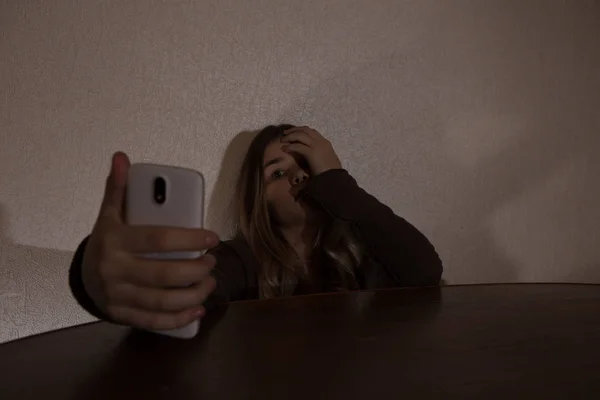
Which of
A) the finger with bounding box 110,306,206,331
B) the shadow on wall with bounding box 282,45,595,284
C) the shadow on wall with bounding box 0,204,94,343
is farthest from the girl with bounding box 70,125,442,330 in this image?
the shadow on wall with bounding box 0,204,94,343

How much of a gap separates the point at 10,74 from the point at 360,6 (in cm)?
60

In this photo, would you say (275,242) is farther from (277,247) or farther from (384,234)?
(384,234)

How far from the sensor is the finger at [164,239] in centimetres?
30

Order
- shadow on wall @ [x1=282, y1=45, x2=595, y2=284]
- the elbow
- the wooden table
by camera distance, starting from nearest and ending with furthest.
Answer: the wooden table < the elbow < shadow on wall @ [x1=282, y1=45, x2=595, y2=284]

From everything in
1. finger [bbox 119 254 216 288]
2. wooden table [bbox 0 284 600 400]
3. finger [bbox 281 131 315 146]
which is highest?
finger [bbox 281 131 315 146]

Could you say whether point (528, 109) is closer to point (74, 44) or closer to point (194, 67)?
point (194, 67)

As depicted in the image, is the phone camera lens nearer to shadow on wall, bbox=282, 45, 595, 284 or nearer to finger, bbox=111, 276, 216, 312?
finger, bbox=111, 276, 216, 312

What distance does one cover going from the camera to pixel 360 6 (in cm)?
89

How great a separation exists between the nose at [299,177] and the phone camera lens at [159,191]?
1.47 ft

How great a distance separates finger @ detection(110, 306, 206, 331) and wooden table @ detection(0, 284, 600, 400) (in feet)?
0.06

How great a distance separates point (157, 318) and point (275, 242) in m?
0.48

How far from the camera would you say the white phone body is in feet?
1.07

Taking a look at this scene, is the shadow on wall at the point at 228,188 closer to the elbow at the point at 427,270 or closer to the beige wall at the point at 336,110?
the beige wall at the point at 336,110

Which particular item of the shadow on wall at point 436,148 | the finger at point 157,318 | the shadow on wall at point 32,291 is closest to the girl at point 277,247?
the finger at point 157,318
